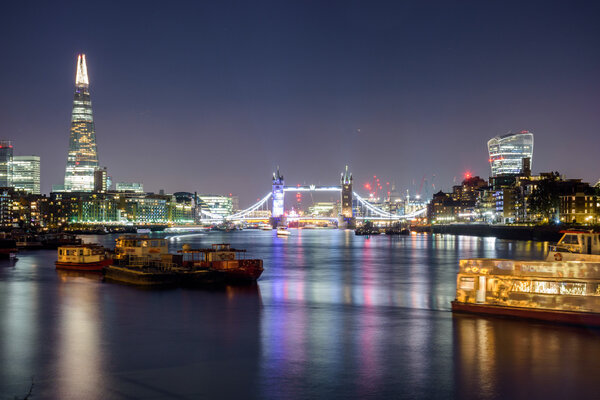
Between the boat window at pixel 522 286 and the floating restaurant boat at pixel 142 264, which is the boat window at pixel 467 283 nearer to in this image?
the boat window at pixel 522 286

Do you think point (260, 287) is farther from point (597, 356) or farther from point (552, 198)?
point (552, 198)

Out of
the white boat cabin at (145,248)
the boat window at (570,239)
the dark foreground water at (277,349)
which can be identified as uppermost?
the boat window at (570,239)

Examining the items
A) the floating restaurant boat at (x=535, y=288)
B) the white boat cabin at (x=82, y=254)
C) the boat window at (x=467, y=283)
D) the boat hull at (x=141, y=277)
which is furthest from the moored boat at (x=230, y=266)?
the boat window at (x=467, y=283)

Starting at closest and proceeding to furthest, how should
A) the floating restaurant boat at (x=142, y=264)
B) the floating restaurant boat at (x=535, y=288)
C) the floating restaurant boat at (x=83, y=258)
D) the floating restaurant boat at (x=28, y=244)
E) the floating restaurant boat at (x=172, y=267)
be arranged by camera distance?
the floating restaurant boat at (x=535, y=288) < the floating restaurant boat at (x=142, y=264) < the floating restaurant boat at (x=172, y=267) < the floating restaurant boat at (x=83, y=258) < the floating restaurant boat at (x=28, y=244)

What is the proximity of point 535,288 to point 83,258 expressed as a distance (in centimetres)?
3607

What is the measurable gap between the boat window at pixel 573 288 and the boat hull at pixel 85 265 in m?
33.6

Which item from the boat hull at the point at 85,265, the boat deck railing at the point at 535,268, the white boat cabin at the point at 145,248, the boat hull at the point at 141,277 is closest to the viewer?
the boat deck railing at the point at 535,268

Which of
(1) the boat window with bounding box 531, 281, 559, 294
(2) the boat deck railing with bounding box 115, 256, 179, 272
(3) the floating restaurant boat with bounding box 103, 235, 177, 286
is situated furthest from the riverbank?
(1) the boat window with bounding box 531, 281, 559, 294

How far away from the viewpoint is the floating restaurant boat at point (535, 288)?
63.3ft

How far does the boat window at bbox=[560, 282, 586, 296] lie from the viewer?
19.4m

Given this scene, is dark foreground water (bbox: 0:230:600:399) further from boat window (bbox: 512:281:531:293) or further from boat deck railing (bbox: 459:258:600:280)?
boat deck railing (bbox: 459:258:600:280)

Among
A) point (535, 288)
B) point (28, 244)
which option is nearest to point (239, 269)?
point (535, 288)

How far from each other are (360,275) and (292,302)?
16026 mm

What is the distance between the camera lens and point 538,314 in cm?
2036
